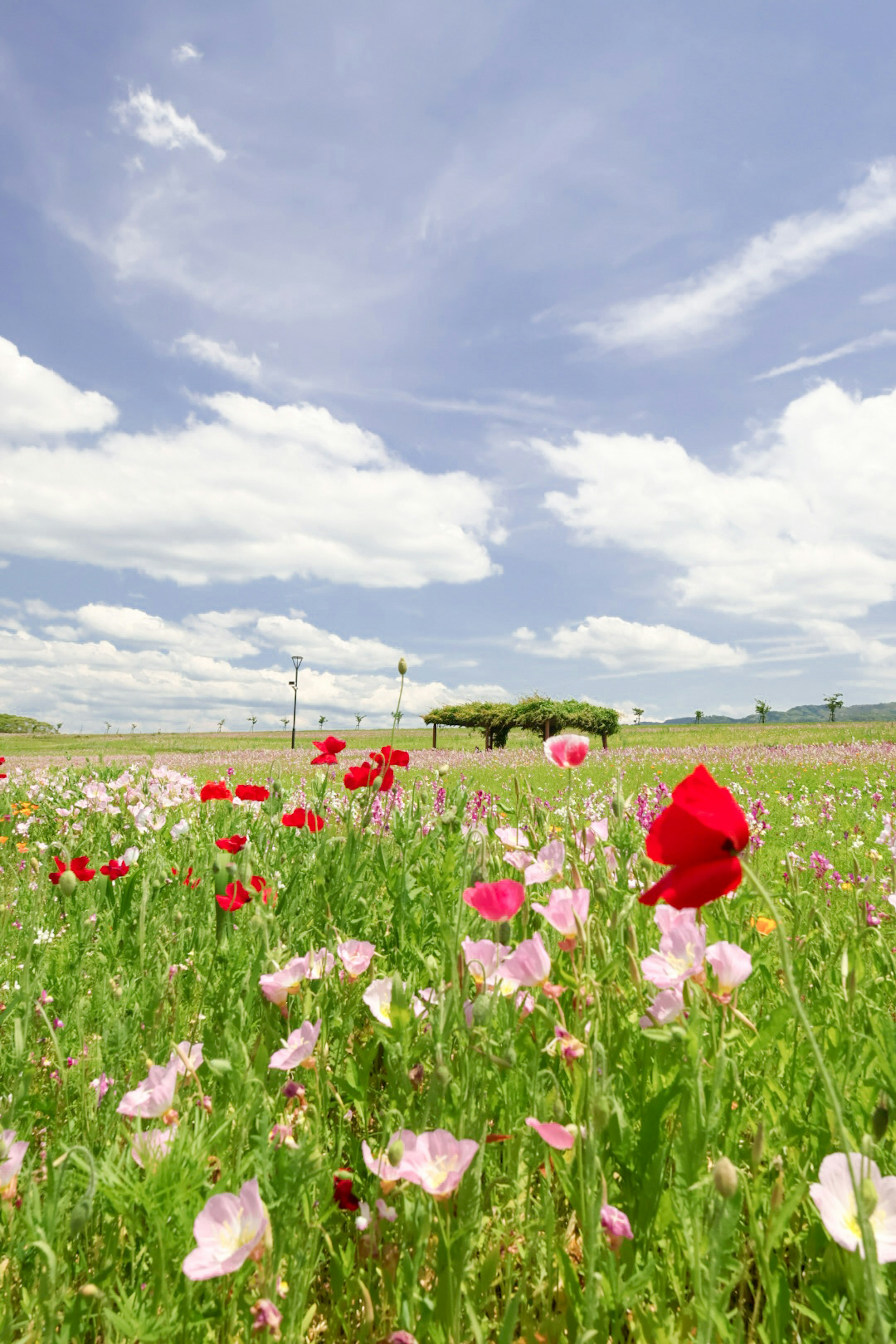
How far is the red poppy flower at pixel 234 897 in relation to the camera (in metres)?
2.45

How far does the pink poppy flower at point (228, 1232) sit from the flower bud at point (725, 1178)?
0.69 meters

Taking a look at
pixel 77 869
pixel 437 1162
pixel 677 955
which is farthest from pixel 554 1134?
pixel 77 869

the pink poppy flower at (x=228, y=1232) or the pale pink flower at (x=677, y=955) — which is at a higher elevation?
A: the pale pink flower at (x=677, y=955)

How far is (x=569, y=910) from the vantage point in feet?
5.65

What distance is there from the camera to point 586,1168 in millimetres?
1177

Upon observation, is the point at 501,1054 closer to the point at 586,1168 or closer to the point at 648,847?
the point at 586,1168

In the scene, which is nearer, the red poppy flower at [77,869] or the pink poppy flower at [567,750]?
the pink poppy flower at [567,750]

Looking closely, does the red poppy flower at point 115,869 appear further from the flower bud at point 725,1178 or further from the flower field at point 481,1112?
the flower bud at point 725,1178

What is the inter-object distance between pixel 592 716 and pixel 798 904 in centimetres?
3333

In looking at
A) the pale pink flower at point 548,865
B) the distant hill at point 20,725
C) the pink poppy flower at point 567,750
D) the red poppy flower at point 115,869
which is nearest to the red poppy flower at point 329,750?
the red poppy flower at point 115,869

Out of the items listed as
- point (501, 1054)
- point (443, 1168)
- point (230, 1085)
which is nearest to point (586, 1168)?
point (443, 1168)

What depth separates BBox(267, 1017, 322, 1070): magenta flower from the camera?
60.8 inches

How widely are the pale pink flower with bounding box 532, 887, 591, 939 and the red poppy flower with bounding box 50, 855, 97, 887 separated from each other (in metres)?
2.57

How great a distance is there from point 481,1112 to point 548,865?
2.30ft
